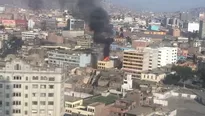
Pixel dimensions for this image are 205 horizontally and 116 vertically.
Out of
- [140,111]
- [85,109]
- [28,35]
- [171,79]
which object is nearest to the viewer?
[140,111]

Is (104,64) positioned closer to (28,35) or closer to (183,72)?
(183,72)

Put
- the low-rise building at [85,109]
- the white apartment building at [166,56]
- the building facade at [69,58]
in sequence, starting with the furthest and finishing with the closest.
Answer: the white apartment building at [166,56] → the building facade at [69,58] → the low-rise building at [85,109]

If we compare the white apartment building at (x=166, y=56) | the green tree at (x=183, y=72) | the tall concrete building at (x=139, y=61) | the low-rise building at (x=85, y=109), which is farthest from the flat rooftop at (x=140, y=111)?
the white apartment building at (x=166, y=56)

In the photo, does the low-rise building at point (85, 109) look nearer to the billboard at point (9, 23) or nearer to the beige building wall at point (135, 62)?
the beige building wall at point (135, 62)

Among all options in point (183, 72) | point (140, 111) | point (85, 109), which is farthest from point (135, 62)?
point (140, 111)

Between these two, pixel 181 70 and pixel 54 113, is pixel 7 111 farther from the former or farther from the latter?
pixel 181 70

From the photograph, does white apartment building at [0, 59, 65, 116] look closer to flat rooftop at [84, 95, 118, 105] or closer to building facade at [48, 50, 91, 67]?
flat rooftop at [84, 95, 118, 105]

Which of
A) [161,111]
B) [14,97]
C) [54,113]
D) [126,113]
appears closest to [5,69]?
[14,97]

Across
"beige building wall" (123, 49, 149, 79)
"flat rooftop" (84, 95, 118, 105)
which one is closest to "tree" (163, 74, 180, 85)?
"beige building wall" (123, 49, 149, 79)
